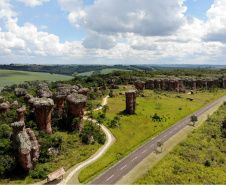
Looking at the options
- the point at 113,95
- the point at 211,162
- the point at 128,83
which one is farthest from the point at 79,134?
the point at 128,83

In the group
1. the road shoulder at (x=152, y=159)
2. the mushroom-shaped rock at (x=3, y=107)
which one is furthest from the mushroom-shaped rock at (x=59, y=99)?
the road shoulder at (x=152, y=159)

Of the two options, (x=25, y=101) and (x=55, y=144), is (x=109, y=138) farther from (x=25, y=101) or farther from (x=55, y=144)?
(x=25, y=101)

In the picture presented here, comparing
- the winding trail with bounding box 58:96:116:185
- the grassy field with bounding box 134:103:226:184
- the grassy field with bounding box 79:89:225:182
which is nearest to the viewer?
the grassy field with bounding box 134:103:226:184

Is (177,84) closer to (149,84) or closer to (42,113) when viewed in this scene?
(149,84)

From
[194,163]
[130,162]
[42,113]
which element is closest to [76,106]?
[42,113]

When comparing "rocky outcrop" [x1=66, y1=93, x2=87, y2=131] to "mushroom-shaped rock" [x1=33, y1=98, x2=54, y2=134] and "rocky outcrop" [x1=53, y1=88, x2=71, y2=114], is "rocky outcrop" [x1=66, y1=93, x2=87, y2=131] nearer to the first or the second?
"rocky outcrop" [x1=53, y1=88, x2=71, y2=114]

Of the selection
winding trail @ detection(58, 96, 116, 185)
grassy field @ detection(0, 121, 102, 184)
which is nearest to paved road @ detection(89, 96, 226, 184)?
winding trail @ detection(58, 96, 116, 185)
